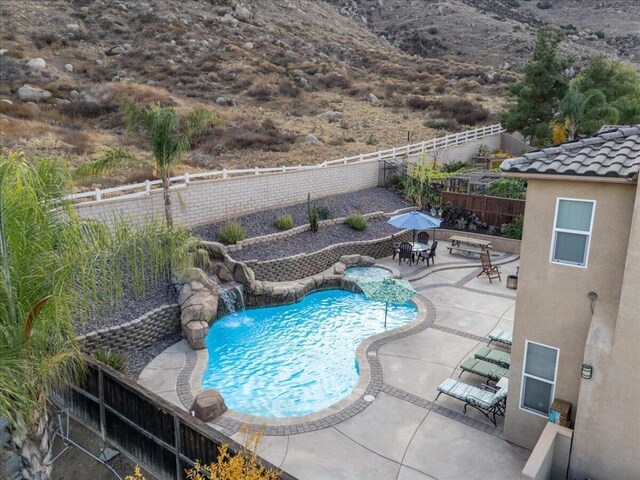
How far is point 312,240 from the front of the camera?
17703 mm

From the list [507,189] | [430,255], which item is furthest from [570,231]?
[507,189]

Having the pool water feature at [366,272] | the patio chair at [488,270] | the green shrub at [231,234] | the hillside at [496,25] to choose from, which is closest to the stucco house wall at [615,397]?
the patio chair at [488,270]

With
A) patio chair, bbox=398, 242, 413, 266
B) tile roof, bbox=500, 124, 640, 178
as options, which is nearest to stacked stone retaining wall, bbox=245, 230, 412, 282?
patio chair, bbox=398, 242, 413, 266

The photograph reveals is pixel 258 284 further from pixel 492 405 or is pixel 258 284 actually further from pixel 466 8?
pixel 466 8

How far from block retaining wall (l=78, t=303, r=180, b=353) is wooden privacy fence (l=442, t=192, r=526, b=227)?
14.7 meters

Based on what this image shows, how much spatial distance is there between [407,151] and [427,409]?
1897cm

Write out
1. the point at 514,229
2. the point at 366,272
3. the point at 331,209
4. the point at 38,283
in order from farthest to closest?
the point at 331,209 → the point at 514,229 → the point at 366,272 → the point at 38,283

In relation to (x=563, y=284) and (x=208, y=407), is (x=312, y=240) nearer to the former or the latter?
(x=208, y=407)

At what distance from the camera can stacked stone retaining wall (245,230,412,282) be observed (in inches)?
604

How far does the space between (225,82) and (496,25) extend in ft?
167

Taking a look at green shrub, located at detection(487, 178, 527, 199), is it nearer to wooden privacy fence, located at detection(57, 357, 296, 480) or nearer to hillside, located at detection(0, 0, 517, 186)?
hillside, located at detection(0, 0, 517, 186)

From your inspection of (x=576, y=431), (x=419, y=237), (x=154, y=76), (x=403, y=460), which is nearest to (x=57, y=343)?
(x=403, y=460)

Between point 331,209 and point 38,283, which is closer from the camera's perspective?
point 38,283

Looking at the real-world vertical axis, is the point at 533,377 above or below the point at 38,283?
below
